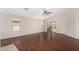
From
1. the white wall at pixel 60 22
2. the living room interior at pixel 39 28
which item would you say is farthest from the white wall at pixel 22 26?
the white wall at pixel 60 22

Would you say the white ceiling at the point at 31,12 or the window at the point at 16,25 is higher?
the white ceiling at the point at 31,12

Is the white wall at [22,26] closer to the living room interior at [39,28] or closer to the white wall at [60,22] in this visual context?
the living room interior at [39,28]

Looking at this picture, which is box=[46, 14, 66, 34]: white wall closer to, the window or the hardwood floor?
the hardwood floor

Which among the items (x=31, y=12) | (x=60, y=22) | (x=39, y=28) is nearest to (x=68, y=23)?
(x=60, y=22)

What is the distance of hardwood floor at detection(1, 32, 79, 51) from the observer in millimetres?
1570

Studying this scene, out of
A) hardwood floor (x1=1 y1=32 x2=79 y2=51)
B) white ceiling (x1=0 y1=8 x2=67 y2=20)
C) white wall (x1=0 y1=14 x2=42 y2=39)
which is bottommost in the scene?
hardwood floor (x1=1 y1=32 x2=79 y2=51)

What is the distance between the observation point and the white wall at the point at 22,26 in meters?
1.55

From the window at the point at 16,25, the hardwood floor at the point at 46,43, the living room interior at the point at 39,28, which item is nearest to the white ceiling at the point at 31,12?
the living room interior at the point at 39,28

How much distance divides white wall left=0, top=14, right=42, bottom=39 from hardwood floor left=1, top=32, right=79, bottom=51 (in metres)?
0.08

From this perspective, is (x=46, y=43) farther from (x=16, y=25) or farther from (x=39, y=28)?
(x=16, y=25)

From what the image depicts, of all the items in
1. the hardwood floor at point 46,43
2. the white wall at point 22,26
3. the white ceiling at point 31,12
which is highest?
the white ceiling at point 31,12

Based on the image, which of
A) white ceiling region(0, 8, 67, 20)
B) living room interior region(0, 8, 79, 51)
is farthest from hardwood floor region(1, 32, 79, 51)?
white ceiling region(0, 8, 67, 20)
